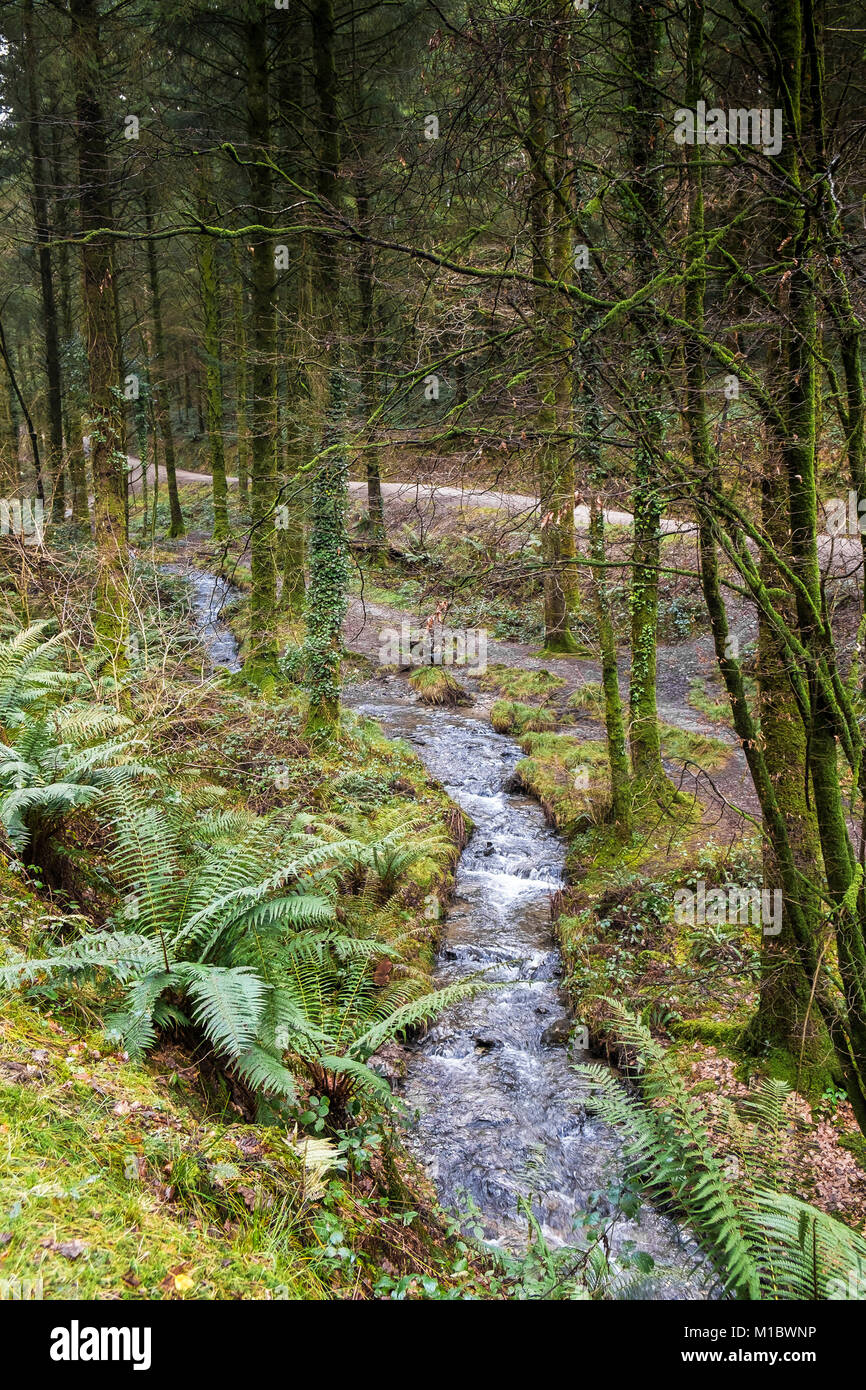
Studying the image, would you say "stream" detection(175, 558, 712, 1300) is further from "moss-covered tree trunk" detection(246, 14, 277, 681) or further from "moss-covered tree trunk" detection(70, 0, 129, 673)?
"moss-covered tree trunk" detection(246, 14, 277, 681)

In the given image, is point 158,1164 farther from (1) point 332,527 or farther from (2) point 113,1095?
(1) point 332,527

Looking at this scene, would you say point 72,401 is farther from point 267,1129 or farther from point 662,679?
point 267,1129

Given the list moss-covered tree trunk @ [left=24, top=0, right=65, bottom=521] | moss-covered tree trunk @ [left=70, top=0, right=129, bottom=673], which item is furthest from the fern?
moss-covered tree trunk @ [left=24, top=0, right=65, bottom=521]

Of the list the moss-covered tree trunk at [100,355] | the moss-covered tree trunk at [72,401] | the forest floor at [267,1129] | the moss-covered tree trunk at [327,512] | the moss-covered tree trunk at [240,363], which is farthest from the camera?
the moss-covered tree trunk at [72,401]

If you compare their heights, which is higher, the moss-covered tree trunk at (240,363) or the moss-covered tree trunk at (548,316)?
the moss-covered tree trunk at (240,363)

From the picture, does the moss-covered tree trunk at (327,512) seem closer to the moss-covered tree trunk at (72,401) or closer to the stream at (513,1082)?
the stream at (513,1082)

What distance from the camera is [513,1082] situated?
5938mm

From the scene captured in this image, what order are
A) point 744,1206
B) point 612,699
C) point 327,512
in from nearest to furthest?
point 744,1206, point 612,699, point 327,512

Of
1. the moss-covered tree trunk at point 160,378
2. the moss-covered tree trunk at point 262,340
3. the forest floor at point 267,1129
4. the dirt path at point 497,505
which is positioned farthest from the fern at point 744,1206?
the moss-covered tree trunk at point 160,378

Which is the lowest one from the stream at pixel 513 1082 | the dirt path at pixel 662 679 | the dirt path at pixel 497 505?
the stream at pixel 513 1082

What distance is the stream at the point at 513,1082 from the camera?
4.66 meters

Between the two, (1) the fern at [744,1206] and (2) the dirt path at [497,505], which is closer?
(1) the fern at [744,1206]

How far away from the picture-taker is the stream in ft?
15.3

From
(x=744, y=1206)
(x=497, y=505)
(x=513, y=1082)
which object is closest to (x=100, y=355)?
(x=513, y=1082)
